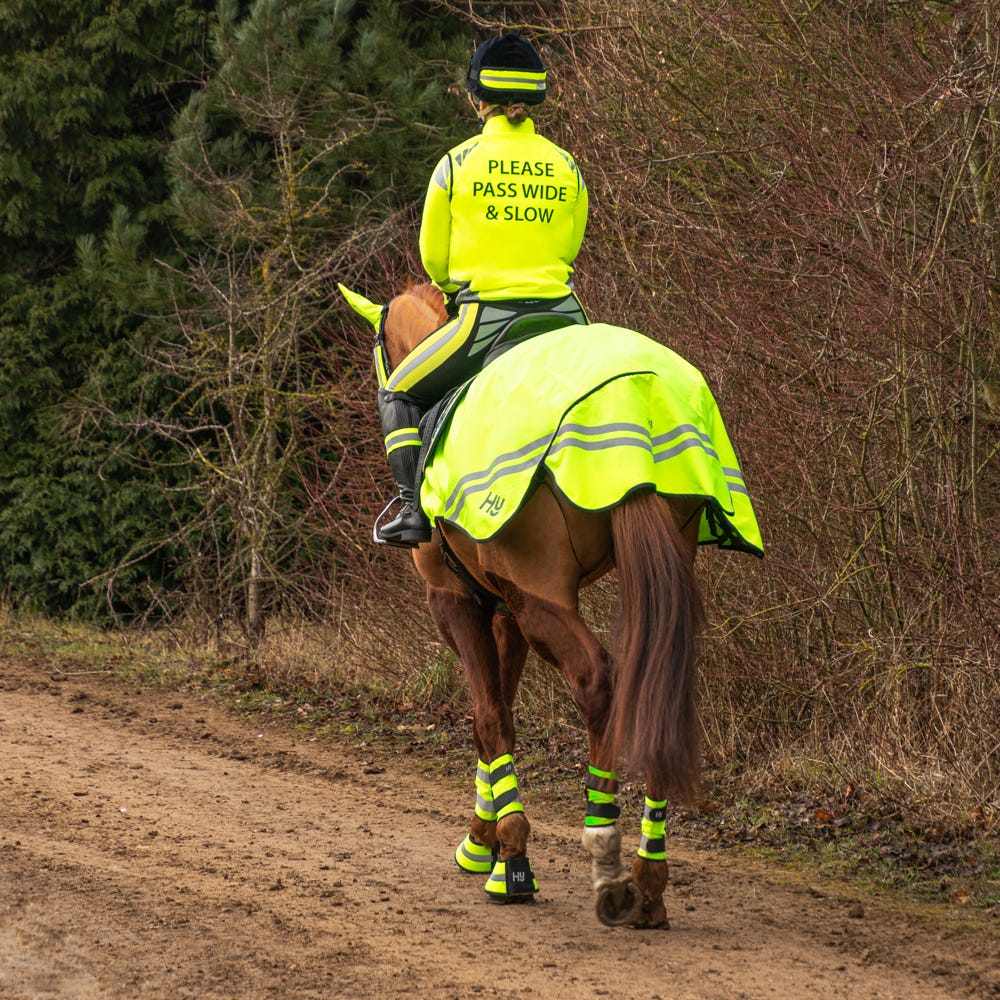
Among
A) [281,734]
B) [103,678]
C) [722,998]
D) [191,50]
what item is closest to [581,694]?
[722,998]

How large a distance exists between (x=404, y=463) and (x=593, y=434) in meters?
1.32

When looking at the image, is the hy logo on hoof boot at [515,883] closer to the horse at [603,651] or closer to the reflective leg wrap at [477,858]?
the horse at [603,651]

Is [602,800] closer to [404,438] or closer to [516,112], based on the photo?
[404,438]

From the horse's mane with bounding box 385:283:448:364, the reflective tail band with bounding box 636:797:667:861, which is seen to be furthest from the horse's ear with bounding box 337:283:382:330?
the reflective tail band with bounding box 636:797:667:861

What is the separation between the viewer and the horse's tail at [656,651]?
4594mm

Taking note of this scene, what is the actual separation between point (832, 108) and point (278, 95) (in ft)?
23.5

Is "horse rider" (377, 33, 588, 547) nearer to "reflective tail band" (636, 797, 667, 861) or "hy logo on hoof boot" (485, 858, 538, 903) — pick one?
"hy logo on hoof boot" (485, 858, 538, 903)

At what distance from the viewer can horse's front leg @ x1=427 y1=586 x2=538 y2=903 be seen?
5.48 m

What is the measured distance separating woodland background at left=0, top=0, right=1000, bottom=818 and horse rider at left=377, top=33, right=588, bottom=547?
5.63 ft

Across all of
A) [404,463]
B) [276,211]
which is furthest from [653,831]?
[276,211]

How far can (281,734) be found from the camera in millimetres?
9305

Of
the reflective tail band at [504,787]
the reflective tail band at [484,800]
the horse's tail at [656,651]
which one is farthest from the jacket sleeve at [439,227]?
the reflective tail band at [484,800]

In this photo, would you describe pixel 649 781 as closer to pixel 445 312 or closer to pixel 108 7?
pixel 445 312

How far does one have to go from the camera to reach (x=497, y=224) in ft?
18.7
